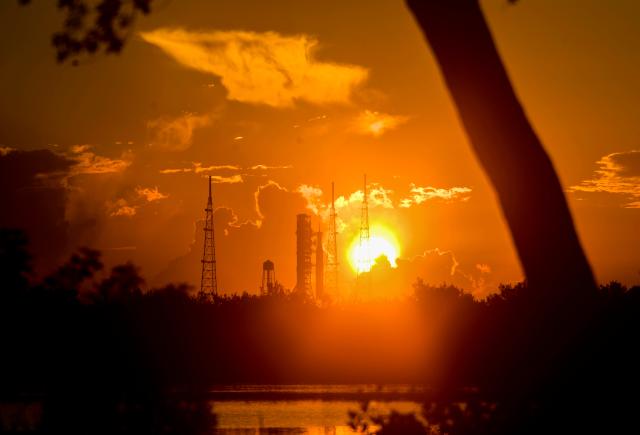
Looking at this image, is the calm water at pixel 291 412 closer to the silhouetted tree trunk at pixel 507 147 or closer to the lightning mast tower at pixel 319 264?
the silhouetted tree trunk at pixel 507 147

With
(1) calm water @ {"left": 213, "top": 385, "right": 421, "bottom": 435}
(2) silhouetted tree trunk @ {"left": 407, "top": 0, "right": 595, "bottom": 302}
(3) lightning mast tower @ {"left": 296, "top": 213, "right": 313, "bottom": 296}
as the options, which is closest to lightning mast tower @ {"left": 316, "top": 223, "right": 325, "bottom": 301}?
(3) lightning mast tower @ {"left": 296, "top": 213, "right": 313, "bottom": 296}

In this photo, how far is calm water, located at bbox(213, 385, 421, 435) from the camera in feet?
62.5

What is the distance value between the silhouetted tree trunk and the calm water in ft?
23.8

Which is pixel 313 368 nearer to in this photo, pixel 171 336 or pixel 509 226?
pixel 171 336

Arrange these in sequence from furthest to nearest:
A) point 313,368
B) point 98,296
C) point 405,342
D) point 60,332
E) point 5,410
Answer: point 405,342 → point 313,368 → point 5,410 → point 60,332 → point 98,296

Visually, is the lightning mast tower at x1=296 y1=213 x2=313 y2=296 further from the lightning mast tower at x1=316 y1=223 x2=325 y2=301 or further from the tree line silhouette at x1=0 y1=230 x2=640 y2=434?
the tree line silhouette at x1=0 y1=230 x2=640 y2=434

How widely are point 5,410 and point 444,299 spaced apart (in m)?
63.5

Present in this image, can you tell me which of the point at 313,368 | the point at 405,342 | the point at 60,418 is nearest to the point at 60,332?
the point at 60,418

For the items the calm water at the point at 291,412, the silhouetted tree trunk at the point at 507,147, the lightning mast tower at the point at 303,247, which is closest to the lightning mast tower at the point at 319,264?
the lightning mast tower at the point at 303,247

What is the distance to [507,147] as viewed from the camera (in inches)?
308

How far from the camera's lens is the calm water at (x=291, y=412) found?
19047mm

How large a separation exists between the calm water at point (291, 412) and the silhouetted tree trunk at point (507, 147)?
7.26m

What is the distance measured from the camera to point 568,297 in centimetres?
770

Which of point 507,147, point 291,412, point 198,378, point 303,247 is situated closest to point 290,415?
point 291,412
